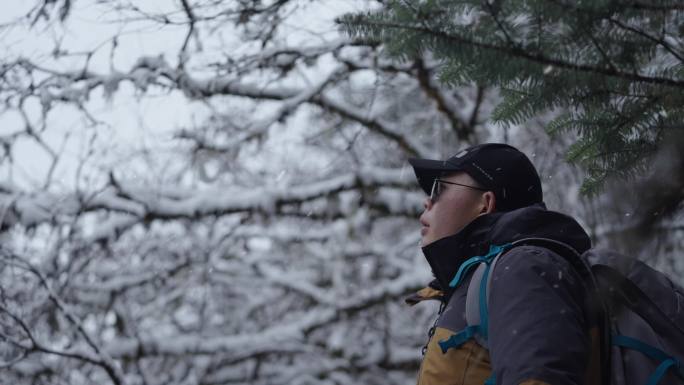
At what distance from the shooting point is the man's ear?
2121 millimetres

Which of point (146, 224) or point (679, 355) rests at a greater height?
point (146, 224)

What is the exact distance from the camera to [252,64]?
551 centimetres

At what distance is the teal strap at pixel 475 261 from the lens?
176cm

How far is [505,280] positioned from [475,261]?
0.19 meters

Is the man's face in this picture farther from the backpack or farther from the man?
the backpack

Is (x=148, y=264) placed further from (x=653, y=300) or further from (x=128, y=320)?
(x=653, y=300)

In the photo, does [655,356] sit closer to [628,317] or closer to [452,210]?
[628,317]

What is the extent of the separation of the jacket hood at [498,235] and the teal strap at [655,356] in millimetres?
386

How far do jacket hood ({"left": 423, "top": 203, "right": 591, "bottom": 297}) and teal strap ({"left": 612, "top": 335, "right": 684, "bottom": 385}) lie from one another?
0.39m

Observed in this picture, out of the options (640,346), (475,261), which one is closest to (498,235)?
(475,261)

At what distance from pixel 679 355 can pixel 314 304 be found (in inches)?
302

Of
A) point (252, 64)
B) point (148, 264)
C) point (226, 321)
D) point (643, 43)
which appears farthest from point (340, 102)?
point (643, 43)

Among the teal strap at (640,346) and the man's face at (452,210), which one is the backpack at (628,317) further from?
the man's face at (452,210)

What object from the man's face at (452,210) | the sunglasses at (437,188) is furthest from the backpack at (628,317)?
the sunglasses at (437,188)
